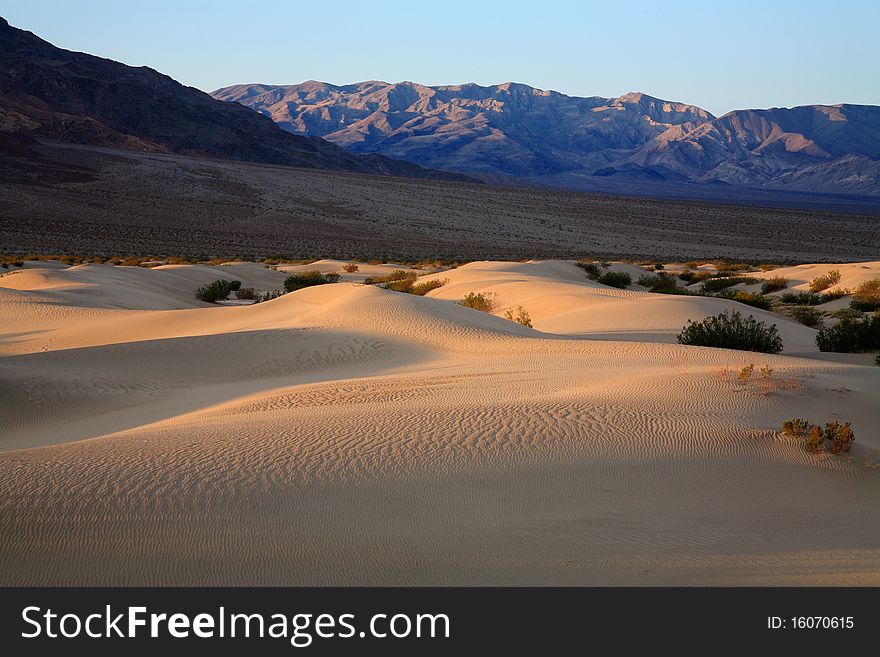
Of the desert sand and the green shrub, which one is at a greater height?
the green shrub

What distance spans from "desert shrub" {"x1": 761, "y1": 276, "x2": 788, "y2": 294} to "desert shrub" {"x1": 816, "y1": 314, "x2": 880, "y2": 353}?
13.9 m

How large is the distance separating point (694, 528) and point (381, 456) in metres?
2.29

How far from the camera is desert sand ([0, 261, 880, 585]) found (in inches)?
187

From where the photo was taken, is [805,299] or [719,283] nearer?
[805,299]

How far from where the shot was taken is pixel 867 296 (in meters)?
23.8

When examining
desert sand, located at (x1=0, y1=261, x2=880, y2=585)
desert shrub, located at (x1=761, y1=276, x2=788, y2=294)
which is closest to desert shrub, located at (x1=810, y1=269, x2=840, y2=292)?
desert shrub, located at (x1=761, y1=276, x2=788, y2=294)

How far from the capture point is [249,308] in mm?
18672

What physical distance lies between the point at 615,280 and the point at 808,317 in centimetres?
1041

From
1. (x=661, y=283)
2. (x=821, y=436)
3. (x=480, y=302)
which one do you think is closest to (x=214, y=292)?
(x=480, y=302)

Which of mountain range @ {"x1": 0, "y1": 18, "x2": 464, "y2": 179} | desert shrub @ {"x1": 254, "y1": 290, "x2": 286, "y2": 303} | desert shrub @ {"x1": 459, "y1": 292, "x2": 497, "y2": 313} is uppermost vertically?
mountain range @ {"x1": 0, "y1": 18, "x2": 464, "y2": 179}

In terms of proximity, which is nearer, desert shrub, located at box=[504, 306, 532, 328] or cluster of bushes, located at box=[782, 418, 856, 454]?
cluster of bushes, located at box=[782, 418, 856, 454]

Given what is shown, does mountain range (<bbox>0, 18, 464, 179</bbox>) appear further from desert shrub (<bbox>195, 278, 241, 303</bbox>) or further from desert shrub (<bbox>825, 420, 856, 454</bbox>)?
desert shrub (<bbox>825, 420, 856, 454</bbox>)

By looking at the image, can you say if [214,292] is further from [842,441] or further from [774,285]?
[842,441]
